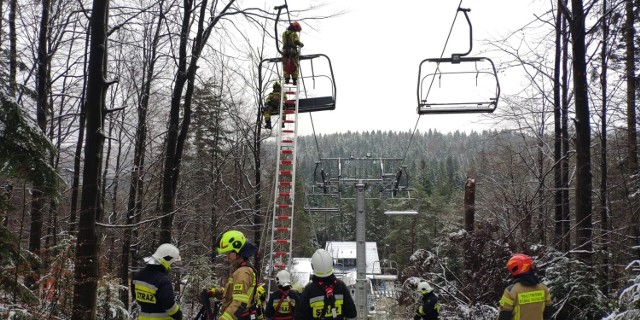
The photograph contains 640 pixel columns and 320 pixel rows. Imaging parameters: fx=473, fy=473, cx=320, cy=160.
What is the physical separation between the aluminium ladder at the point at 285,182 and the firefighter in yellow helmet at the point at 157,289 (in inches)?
182

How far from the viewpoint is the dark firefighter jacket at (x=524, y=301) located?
18.2 ft

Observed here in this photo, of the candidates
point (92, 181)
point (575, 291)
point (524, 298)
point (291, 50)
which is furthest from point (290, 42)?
point (575, 291)

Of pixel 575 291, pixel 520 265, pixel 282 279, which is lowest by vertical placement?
pixel 575 291

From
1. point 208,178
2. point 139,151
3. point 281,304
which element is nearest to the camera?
point 281,304

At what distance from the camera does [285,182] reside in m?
11.4

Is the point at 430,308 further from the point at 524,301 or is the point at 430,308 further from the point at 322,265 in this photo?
the point at 322,265

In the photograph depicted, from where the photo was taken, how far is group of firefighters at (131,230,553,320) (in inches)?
198

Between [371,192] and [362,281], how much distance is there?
4948 centimetres

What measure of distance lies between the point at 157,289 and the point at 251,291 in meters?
0.99

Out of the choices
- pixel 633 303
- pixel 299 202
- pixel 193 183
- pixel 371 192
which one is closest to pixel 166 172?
pixel 633 303

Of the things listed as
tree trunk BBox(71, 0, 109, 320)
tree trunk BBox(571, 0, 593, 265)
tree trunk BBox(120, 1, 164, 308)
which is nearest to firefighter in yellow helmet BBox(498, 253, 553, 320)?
tree trunk BBox(571, 0, 593, 265)

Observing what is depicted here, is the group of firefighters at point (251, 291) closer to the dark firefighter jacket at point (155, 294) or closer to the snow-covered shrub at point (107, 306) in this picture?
the dark firefighter jacket at point (155, 294)

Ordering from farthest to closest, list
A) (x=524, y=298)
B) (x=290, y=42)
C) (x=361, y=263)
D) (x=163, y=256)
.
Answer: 1. (x=361, y=263)
2. (x=290, y=42)
3. (x=524, y=298)
4. (x=163, y=256)

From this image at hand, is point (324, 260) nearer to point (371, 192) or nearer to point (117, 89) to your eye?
point (117, 89)
